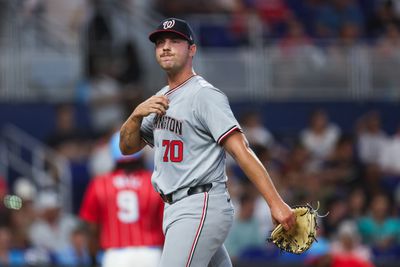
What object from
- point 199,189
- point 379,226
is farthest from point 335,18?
point 199,189

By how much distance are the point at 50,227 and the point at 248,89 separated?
436 centimetres

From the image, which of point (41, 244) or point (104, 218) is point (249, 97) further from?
point (104, 218)

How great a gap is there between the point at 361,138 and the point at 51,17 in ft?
14.3

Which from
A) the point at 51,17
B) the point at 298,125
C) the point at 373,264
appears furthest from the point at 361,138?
the point at 51,17

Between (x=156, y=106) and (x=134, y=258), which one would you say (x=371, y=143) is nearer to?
(x=134, y=258)

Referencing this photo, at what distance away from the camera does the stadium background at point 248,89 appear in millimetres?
13086

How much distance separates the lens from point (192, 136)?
6.05 meters

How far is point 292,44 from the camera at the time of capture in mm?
15438

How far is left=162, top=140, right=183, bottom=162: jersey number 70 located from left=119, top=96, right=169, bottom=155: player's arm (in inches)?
6.6

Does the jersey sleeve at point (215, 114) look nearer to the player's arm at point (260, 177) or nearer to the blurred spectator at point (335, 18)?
→ the player's arm at point (260, 177)

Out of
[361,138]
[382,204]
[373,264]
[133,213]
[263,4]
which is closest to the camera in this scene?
[133,213]

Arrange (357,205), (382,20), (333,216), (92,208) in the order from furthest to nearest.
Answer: (382,20) → (357,205) → (333,216) → (92,208)

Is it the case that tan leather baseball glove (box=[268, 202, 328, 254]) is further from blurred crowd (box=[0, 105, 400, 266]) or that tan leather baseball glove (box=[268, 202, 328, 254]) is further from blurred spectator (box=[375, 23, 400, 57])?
blurred spectator (box=[375, 23, 400, 57])

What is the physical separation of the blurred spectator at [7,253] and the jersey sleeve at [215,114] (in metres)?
5.27
